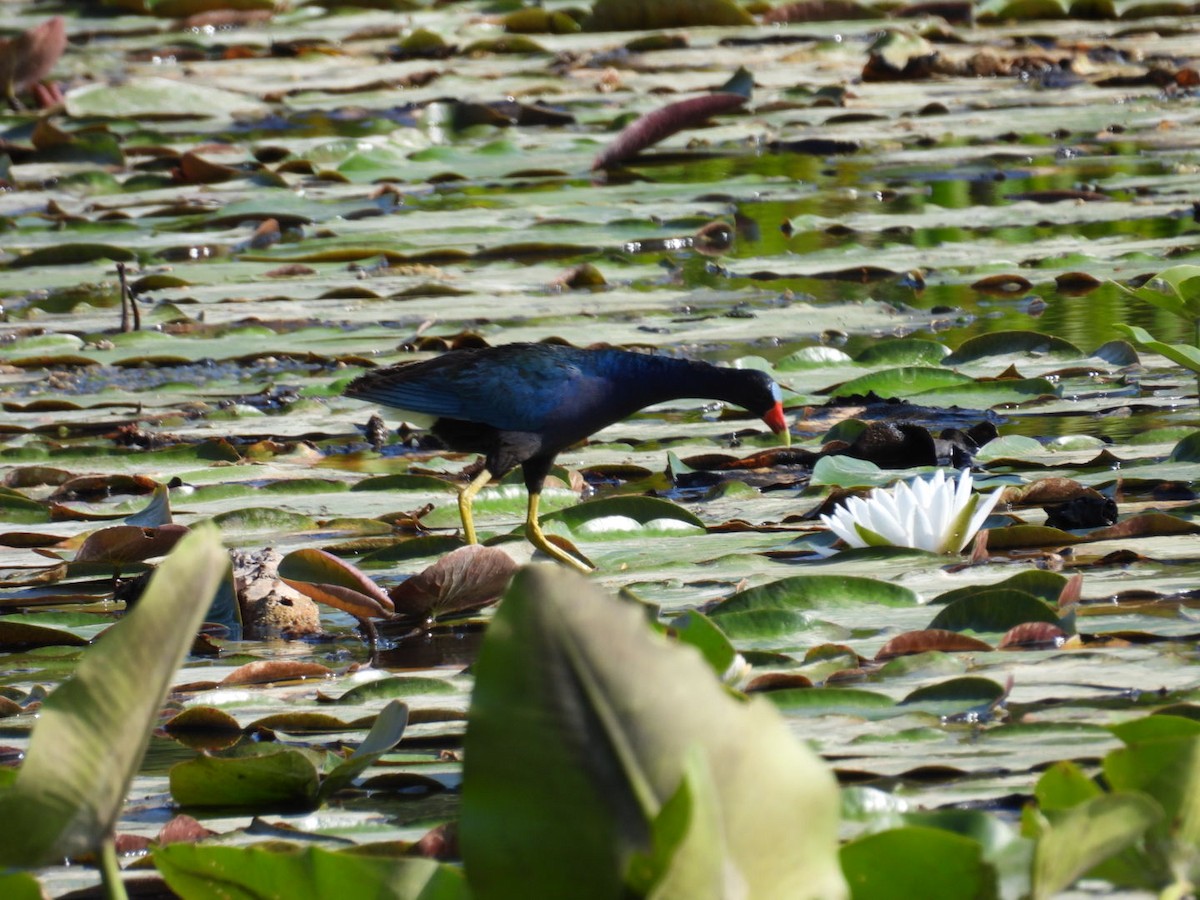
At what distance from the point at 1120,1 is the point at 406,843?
33.1ft

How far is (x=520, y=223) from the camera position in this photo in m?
5.89

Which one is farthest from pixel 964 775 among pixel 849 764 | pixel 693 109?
pixel 693 109

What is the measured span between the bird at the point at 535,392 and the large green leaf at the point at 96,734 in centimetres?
233

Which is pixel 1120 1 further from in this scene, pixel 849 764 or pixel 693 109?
pixel 849 764

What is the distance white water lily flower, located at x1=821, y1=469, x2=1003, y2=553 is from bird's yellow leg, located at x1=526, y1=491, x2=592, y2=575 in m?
0.38

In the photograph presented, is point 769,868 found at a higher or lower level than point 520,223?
higher

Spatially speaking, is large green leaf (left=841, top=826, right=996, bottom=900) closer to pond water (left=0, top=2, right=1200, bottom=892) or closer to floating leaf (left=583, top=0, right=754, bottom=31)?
pond water (left=0, top=2, right=1200, bottom=892)

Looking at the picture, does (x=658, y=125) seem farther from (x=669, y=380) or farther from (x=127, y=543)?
(x=127, y=543)

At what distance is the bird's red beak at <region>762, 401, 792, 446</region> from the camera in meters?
3.41

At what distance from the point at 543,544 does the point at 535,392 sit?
0.71 m

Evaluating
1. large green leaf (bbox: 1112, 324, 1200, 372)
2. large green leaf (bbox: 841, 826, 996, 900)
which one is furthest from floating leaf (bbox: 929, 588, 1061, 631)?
large green leaf (bbox: 841, 826, 996, 900)

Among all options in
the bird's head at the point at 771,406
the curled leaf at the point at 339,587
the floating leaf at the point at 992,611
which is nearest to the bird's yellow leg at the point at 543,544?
the curled leaf at the point at 339,587

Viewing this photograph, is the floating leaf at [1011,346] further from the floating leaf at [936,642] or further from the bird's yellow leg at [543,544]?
the floating leaf at [936,642]

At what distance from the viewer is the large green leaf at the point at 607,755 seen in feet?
3.28
